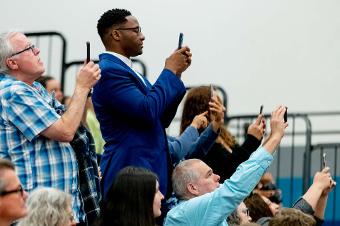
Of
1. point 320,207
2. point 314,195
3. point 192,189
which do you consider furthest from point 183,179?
point 320,207

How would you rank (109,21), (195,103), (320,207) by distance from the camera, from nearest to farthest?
(109,21), (320,207), (195,103)

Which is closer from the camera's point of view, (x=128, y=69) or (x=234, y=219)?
(x=128, y=69)

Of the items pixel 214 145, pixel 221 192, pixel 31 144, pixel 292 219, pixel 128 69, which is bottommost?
pixel 292 219

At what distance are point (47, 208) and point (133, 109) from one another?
3.68 feet

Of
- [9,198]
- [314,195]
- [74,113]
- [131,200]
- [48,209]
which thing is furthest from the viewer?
[314,195]

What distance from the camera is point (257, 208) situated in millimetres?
9383

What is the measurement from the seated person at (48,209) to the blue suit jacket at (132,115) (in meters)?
1.02

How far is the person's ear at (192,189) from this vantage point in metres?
7.98

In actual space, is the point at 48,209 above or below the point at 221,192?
above

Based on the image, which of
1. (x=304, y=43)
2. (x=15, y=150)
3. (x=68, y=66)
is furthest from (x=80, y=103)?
(x=304, y=43)

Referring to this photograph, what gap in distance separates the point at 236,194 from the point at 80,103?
878mm

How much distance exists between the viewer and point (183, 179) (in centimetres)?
800

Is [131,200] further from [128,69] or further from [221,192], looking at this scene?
[128,69]

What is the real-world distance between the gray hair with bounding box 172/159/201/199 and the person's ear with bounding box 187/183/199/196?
2cm
